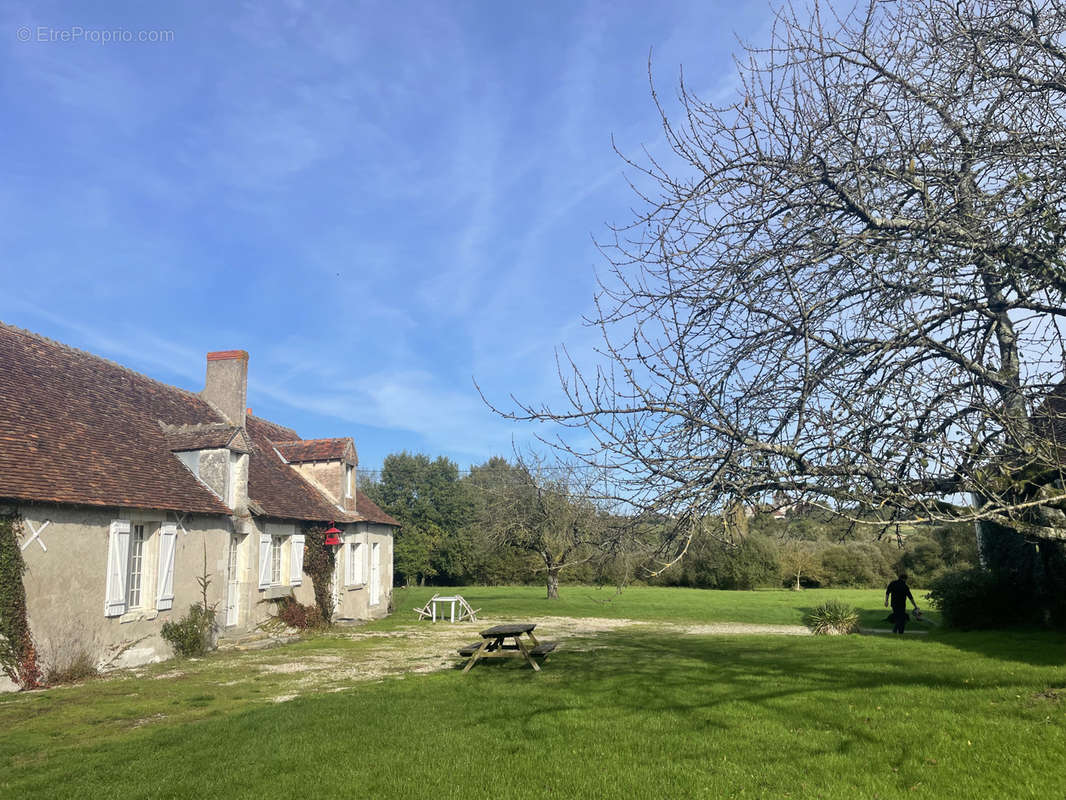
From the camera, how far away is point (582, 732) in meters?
8.05

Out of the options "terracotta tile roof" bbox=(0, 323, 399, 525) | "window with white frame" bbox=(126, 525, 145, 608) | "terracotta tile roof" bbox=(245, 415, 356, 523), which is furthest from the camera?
"terracotta tile roof" bbox=(245, 415, 356, 523)

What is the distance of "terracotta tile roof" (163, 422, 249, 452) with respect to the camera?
58.3 feet

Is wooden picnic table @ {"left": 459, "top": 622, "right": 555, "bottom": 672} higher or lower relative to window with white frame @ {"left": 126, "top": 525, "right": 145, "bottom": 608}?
lower

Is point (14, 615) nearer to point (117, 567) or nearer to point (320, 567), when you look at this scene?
point (117, 567)

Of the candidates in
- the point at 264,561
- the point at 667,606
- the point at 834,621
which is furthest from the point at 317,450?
the point at 667,606

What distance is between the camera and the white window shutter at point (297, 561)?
20734mm

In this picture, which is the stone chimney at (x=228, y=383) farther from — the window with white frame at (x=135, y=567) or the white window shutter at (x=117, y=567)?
the white window shutter at (x=117, y=567)

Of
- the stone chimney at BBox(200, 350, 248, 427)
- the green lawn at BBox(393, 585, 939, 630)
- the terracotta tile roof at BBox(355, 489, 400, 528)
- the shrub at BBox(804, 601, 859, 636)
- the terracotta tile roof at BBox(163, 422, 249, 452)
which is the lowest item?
the green lawn at BBox(393, 585, 939, 630)

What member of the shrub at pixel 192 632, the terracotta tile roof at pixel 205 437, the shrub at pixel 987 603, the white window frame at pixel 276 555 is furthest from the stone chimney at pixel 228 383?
the shrub at pixel 987 603

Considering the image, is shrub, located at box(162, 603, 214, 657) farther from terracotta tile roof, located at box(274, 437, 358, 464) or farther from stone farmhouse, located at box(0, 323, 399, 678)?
terracotta tile roof, located at box(274, 437, 358, 464)

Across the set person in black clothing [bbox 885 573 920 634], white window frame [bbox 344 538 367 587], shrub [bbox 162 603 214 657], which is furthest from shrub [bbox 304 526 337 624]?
person in black clothing [bbox 885 573 920 634]

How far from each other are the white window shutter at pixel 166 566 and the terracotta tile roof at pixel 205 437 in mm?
2651

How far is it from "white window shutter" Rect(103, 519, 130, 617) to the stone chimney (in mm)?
7732

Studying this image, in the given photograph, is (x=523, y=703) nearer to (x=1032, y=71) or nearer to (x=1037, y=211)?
(x=1037, y=211)
